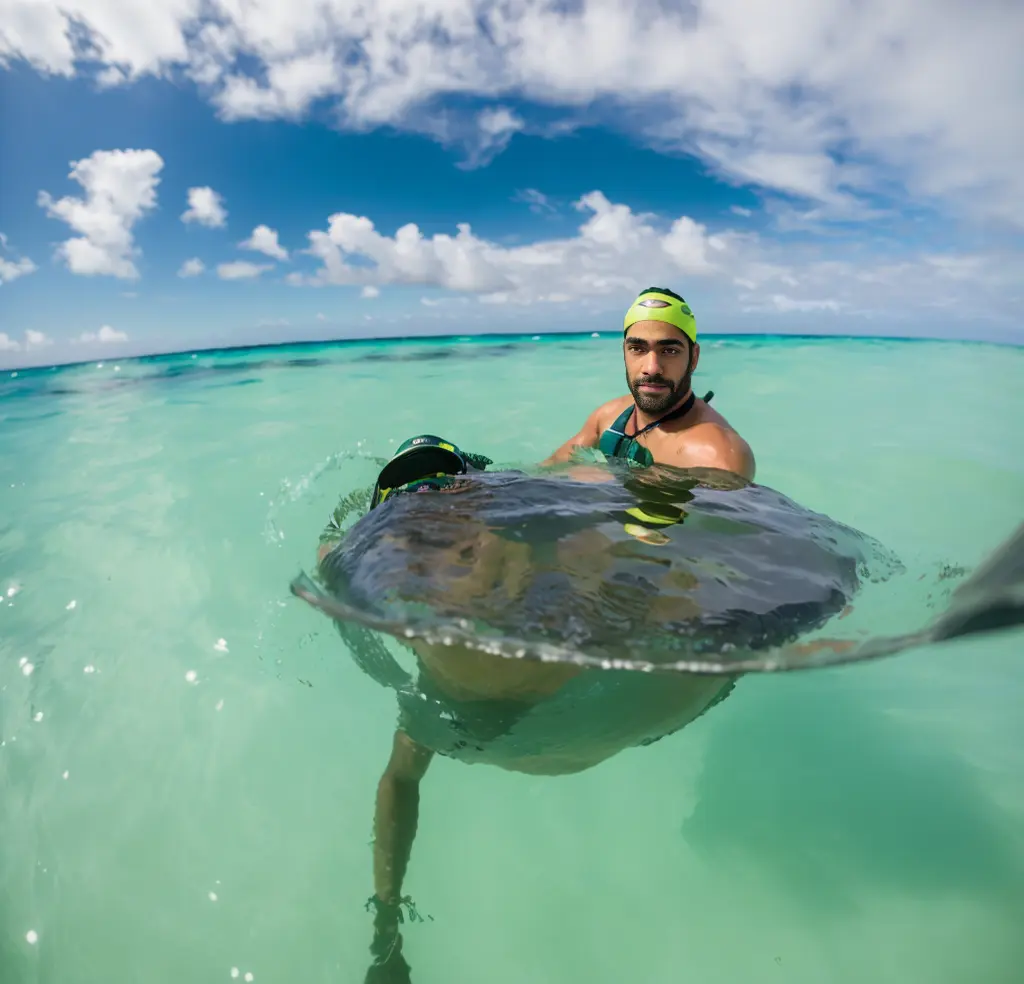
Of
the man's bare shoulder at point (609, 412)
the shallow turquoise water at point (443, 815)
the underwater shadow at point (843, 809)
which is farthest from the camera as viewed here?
the man's bare shoulder at point (609, 412)

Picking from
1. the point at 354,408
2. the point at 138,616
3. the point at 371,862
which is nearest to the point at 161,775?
the point at 371,862

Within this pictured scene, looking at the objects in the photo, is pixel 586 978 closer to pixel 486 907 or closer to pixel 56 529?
pixel 486 907

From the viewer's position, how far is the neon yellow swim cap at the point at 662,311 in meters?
4.38

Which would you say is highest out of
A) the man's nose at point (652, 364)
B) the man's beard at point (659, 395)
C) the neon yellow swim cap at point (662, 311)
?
the neon yellow swim cap at point (662, 311)

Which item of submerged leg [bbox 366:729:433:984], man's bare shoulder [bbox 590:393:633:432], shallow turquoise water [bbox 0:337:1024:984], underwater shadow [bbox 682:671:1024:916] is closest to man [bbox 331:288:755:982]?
submerged leg [bbox 366:729:433:984]

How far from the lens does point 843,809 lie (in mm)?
3426

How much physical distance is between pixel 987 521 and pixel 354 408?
13.1 m

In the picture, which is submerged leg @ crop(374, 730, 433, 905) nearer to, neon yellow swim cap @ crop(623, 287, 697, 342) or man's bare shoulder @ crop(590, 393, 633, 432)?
man's bare shoulder @ crop(590, 393, 633, 432)

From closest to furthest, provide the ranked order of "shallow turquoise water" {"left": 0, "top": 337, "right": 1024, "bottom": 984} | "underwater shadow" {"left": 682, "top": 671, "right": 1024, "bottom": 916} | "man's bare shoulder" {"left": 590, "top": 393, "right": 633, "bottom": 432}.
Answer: "shallow turquoise water" {"left": 0, "top": 337, "right": 1024, "bottom": 984}, "underwater shadow" {"left": 682, "top": 671, "right": 1024, "bottom": 916}, "man's bare shoulder" {"left": 590, "top": 393, "right": 633, "bottom": 432}

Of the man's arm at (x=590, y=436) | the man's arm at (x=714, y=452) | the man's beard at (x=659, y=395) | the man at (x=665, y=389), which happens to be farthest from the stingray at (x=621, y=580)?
the man's arm at (x=590, y=436)

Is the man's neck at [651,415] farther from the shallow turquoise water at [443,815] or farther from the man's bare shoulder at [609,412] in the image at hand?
the shallow turquoise water at [443,815]

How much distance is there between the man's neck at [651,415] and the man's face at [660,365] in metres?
0.02

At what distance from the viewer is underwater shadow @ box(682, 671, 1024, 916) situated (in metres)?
3.02

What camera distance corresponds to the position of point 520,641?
1.97 meters
